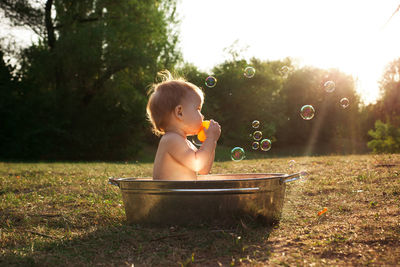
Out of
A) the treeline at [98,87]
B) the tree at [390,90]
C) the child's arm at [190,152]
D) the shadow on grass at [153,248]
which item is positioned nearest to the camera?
the shadow on grass at [153,248]

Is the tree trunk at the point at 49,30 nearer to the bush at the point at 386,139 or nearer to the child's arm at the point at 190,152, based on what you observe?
the bush at the point at 386,139

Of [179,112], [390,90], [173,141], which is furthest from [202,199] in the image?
[390,90]

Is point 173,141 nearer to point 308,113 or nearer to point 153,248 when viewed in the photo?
point 153,248

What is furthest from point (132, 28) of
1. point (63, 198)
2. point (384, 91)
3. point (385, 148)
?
point (384, 91)

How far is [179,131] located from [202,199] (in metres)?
0.64

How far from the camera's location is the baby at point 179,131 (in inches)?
111

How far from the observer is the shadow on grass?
2.16m

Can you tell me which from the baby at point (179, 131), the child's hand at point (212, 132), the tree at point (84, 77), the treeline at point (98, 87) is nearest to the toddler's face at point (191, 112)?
the baby at point (179, 131)

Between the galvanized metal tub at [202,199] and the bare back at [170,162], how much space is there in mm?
304

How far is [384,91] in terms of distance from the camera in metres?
34.2

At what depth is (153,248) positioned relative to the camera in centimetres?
237

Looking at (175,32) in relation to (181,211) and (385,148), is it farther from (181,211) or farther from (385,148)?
(181,211)

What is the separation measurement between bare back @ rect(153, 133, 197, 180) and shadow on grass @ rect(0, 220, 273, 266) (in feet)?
1.41

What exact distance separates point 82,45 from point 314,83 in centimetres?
2159
